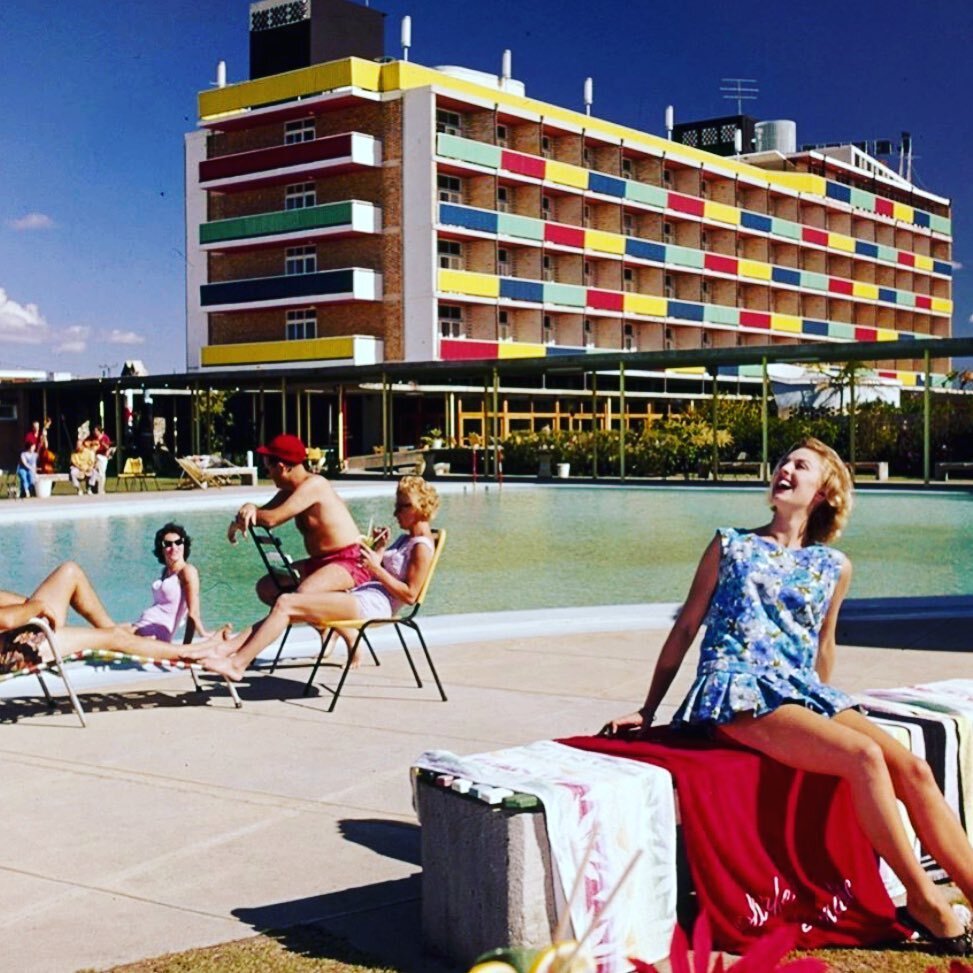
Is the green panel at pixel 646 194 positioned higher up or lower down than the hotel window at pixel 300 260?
higher up

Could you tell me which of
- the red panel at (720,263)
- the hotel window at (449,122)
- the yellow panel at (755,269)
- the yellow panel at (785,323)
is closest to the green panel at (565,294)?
the hotel window at (449,122)

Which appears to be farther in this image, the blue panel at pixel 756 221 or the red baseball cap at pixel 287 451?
the blue panel at pixel 756 221

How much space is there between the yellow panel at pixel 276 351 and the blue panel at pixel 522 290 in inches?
262

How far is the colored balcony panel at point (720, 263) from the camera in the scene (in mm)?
66875

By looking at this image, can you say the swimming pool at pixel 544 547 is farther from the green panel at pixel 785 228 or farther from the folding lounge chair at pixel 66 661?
the green panel at pixel 785 228

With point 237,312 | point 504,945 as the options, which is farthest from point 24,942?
point 237,312

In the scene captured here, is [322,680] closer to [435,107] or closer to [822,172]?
[435,107]

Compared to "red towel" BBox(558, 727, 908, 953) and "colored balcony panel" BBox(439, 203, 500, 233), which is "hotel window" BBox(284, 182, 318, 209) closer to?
"colored balcony panel" BBox(439, 203, 500, 233)

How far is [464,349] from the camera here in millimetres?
53312

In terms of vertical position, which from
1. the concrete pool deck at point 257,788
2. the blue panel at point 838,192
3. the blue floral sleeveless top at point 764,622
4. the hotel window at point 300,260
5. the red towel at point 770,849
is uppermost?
the blue panel at point 838,192

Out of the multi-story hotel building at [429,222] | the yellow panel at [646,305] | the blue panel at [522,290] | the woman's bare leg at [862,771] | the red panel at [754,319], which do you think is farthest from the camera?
the red panel at [754,319]

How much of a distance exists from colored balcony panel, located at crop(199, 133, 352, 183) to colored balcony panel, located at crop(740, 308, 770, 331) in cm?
2445

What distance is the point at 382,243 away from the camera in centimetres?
5331

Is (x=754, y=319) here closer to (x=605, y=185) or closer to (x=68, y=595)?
(x=605, y=185)
